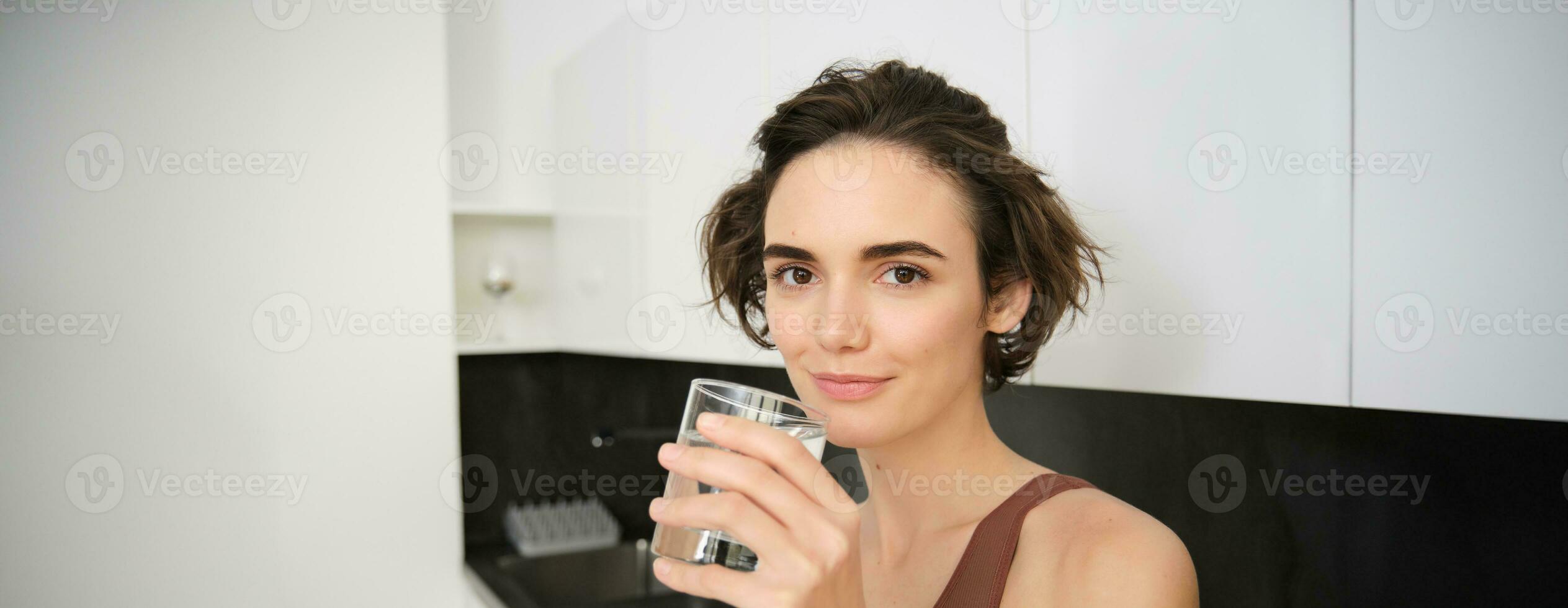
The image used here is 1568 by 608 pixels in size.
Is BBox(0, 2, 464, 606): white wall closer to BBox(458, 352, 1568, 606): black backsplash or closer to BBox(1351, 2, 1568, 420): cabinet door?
BBox(458, 352, 1568, 606): black backsplash

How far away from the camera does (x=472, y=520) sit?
2.58 metres

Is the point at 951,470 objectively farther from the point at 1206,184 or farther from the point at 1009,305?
the point at 1206,184

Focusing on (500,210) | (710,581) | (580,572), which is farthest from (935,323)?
(580,572)

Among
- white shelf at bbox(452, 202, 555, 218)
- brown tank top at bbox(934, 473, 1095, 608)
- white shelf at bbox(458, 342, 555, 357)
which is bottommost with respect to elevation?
brown tank top at bbox(934, 473, 1095, 608)

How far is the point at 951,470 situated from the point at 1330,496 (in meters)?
0.45

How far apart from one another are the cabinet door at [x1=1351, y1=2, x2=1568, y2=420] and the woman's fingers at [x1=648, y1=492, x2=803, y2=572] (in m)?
0.56

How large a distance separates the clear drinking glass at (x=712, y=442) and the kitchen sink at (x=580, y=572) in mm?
1520

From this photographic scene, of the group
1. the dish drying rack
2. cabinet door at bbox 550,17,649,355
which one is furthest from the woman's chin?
the dish drying rack

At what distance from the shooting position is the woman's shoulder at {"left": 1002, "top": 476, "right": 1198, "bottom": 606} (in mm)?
808

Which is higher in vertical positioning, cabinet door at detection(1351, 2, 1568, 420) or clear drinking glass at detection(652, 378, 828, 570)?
cabinet door at detection(1351, 2, 1568, 420)

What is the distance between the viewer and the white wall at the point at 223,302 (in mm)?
1880

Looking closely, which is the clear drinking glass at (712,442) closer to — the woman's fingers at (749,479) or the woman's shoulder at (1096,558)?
the woman's fingers at (749,479)

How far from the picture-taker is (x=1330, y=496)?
40.7 inches

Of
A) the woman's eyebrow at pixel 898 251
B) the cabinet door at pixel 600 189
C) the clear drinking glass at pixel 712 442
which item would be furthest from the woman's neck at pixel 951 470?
the cabinet door at pixel 600 189
